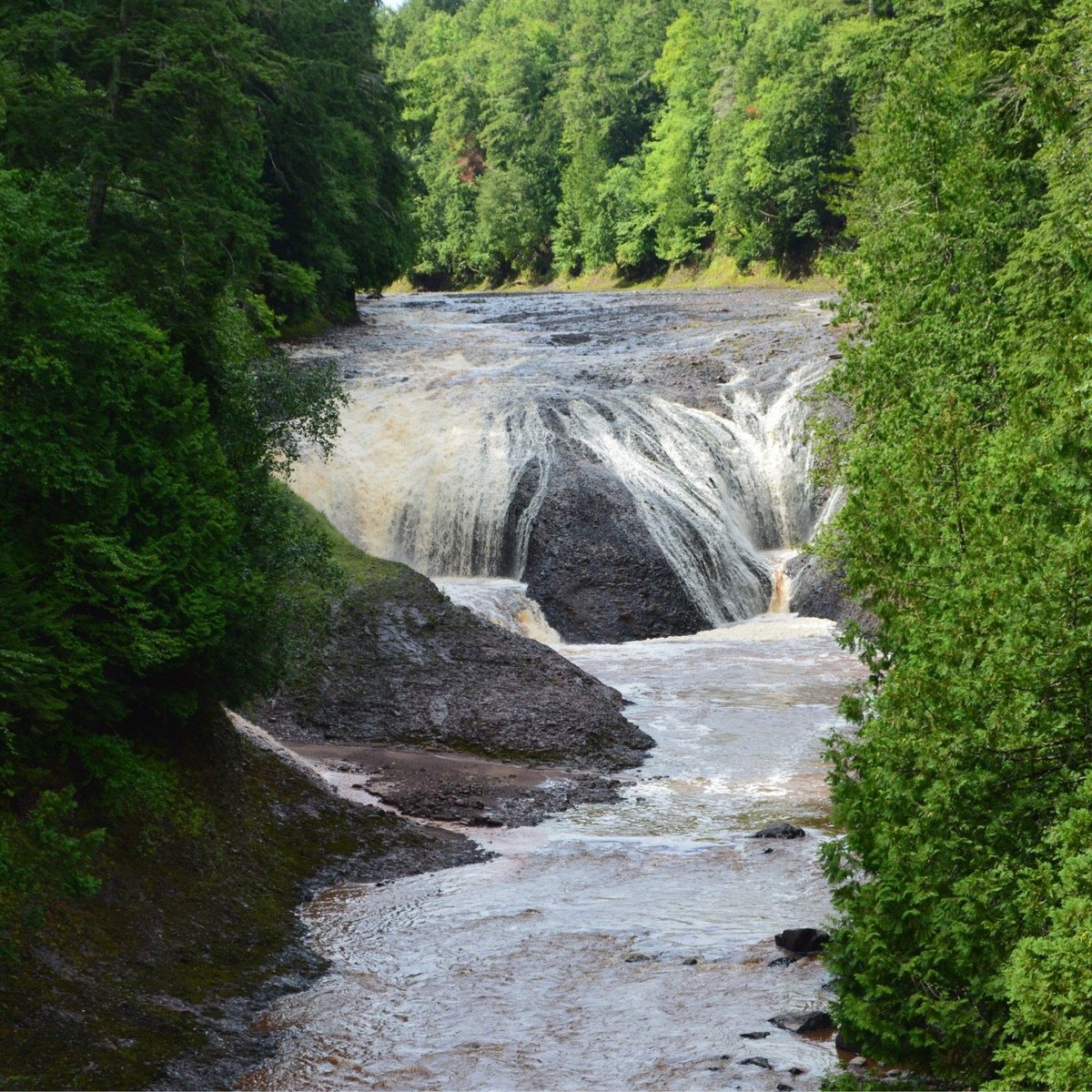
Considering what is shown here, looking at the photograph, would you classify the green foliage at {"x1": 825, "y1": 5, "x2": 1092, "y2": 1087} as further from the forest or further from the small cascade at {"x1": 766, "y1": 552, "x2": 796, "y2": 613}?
the small cascade at {"x1": 766, "y1": 552, "x2": 796, "y2": 613}

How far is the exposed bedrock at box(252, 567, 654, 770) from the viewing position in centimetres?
1794

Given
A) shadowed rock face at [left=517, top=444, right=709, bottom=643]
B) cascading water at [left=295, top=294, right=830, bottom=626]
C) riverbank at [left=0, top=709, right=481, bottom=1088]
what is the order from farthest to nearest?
cascading water at [left=295, top=294, right=830, bottom=626], shadowed rock face at [left=517, top=444, right=709, bottom=643], riverbank at [left=0, top=709, right=481, bottom=1088]

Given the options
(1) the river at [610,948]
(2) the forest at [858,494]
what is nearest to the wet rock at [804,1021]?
(1) the river at [610,948]

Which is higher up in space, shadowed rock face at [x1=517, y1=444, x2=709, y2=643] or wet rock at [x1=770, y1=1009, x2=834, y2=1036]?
shadowed rock face at [x1=517, y1=444, x2=709, y2=643]

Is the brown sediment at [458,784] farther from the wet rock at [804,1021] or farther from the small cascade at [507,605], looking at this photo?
the small cascade at [507,605]

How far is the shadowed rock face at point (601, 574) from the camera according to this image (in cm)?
2544

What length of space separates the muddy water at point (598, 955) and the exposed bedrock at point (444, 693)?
3.71 feet

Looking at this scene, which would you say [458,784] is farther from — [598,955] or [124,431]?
[124,431]

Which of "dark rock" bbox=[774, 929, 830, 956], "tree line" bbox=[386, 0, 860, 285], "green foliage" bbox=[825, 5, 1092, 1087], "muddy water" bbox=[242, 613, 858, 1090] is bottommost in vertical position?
"muddy water" bbox=[242, 613, 858, 1090]

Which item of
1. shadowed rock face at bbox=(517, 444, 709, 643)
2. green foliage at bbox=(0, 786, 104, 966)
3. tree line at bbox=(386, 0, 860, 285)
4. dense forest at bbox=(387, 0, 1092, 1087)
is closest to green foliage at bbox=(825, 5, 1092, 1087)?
dense forest at bbox=(387, 0, 1092, 1087)

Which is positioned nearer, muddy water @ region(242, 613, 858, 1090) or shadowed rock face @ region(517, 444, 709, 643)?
muddy water @ region(242, 613, 858, 1090)

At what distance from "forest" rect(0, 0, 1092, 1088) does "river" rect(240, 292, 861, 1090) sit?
95cm

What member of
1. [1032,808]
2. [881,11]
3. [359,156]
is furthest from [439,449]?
[881,11]

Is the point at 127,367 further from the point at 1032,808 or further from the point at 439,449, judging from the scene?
the point at 439,449
